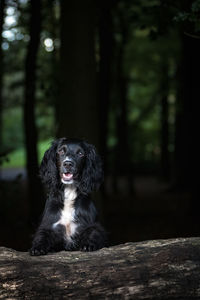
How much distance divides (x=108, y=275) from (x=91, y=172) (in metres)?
1.40

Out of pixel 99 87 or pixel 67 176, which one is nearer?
pixel 67 176

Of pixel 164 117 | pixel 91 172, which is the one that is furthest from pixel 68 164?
pixel 164 117

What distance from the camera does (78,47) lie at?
27.8ft

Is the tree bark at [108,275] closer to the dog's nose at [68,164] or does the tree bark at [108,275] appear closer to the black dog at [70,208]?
the black dog at [70,208]

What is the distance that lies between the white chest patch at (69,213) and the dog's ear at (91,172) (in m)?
0.14

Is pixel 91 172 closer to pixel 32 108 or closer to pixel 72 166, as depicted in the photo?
pixel 72 166

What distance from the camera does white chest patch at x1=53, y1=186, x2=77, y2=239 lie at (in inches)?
191

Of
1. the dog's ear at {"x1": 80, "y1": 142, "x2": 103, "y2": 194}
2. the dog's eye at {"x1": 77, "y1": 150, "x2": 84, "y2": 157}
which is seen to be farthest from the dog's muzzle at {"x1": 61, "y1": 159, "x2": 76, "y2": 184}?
the dog's ear at {"x1": 80, "y1": 142, "x2": 103, "y2": 194}

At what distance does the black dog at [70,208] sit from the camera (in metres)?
4.74

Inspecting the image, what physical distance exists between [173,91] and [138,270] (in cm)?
1948

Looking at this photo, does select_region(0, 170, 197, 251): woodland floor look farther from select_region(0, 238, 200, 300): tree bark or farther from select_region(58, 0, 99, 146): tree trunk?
select_region(0, 238, 200, 300): tree bark

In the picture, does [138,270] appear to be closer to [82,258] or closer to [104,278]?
[104,278]

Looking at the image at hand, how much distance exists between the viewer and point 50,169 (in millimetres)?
5125

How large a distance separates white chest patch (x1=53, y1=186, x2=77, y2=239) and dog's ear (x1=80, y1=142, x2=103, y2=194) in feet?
0.47
